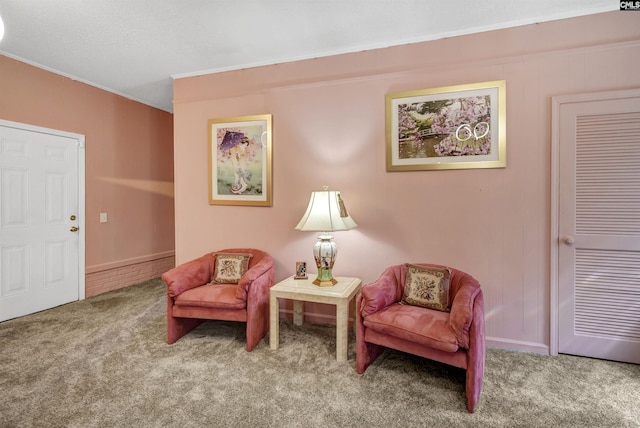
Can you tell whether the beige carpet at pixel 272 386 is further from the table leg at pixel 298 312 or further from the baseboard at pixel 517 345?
the table leg at pixel 298 312

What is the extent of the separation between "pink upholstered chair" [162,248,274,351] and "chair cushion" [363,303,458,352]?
0.97m

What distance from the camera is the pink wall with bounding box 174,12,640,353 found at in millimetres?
2594

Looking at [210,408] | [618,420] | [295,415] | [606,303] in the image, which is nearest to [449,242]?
[606,303]

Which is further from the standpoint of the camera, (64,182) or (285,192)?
(64,182)

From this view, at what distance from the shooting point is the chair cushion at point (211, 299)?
2.64 meters

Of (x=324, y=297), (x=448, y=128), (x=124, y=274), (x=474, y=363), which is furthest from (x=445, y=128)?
(x=124, y=274)

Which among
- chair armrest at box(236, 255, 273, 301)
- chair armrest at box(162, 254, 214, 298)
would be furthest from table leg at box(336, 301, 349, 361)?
chair armrest at box(162, 254, 214, 298)

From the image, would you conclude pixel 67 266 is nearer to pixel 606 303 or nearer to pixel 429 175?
pixel 429 175

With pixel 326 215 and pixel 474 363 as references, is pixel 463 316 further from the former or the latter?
pixel 326 215

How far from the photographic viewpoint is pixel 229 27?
2777 millimetres

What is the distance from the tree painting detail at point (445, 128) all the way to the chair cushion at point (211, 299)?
6.25ft

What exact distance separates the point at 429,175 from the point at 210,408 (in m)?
2.40

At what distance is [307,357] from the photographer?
2.54m

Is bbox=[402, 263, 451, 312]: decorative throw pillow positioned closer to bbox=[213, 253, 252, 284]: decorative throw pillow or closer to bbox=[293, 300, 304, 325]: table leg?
bbox=[293, 300, 304, 325]: table leg
